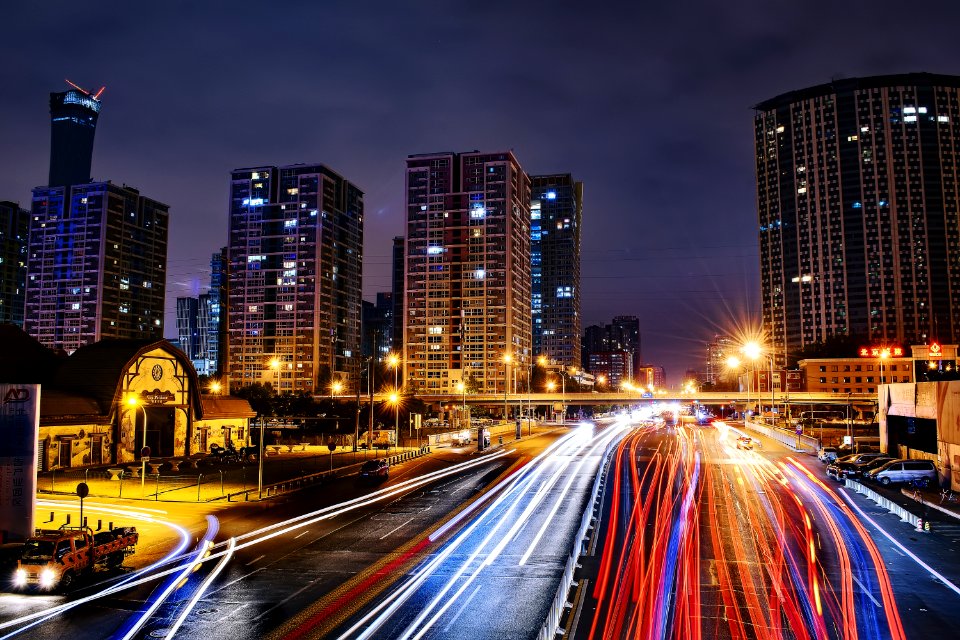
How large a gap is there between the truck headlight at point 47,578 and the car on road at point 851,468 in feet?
140

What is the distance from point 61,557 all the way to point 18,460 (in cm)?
798

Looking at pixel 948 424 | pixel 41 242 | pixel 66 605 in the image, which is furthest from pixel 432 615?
pixel 41 242

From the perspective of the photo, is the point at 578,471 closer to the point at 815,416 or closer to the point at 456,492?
the point at 456,492

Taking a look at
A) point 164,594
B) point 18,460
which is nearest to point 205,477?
point 18,460

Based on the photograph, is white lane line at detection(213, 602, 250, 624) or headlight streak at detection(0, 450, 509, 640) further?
headlight streak at detection(0, 450, 509, 640)

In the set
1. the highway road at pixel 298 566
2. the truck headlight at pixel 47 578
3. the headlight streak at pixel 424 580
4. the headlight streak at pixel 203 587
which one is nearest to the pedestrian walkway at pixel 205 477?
the highway road at pixel 298 566

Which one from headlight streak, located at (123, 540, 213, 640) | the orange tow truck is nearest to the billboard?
the orange tow truck

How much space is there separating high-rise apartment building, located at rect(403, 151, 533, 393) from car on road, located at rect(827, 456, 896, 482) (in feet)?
418

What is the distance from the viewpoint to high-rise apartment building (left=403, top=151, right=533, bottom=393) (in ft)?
573

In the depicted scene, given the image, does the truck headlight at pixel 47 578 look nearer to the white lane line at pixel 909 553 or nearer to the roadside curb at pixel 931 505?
the white lane line at pixel 909 553

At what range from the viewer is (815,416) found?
15588cm

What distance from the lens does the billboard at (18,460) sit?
82.9ft

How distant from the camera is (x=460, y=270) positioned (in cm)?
17725

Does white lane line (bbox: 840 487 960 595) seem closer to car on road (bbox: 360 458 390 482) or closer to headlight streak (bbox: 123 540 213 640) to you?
headlight streak (bbox: 123 540 213 640)
